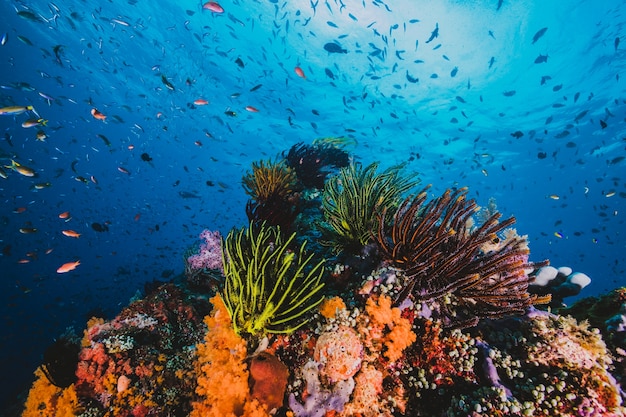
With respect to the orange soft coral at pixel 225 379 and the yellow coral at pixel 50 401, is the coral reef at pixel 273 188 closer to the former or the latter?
the orange soft coral at pixel 225 379

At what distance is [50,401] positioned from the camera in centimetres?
381

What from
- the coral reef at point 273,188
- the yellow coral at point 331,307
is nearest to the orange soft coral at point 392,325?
the yellow coral at point 331,307

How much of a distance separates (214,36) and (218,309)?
3149 centimetres

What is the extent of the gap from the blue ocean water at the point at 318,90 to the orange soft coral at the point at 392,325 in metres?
8.47

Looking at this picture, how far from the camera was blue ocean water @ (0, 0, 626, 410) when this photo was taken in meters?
19.5

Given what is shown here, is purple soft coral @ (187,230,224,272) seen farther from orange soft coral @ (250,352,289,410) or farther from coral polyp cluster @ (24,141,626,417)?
orange soft coral @ (250,352,289,410)

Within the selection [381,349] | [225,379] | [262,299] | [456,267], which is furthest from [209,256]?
[456,267]

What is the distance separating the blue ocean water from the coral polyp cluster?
26.1 feet

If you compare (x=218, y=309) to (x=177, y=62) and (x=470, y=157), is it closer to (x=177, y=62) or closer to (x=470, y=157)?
(x=177, y=62)

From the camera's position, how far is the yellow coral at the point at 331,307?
10.7 ft

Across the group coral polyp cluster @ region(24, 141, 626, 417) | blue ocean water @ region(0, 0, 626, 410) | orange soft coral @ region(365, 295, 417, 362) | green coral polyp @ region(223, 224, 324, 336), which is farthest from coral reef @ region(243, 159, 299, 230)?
blue ocean water @ region(0, 0, 626, 410)

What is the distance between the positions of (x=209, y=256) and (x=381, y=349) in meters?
4.45

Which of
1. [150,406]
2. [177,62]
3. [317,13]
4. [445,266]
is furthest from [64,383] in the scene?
[177,62]

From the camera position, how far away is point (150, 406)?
3529mm
